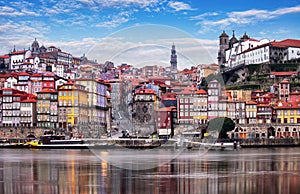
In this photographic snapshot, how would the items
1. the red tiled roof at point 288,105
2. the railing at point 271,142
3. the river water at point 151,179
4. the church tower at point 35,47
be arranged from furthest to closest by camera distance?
1. the church tower at point 35,47
2. the red tiled roof at point 288,105
3. the railing at point 271,142
4. the river water at point 151,179

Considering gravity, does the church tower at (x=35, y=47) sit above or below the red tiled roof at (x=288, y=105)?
above

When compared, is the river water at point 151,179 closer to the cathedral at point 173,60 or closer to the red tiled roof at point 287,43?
the cathedral at point 173,60

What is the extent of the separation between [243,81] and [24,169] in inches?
1786

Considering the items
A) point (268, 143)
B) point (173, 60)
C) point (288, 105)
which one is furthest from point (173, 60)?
point (288, 105)

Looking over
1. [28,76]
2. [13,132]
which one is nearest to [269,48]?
[28,76]

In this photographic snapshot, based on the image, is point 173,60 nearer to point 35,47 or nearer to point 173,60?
point 173,60

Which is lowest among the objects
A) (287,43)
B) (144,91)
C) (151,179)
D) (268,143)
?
(268,143)

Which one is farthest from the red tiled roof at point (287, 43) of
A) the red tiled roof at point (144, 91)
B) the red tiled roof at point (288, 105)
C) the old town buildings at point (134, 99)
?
the red tiled roof at point (144, 91)

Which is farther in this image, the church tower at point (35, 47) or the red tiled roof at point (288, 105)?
the church tower at point (35, 47)

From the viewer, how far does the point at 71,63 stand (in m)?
83.1

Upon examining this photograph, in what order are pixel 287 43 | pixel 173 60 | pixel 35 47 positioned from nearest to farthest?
pixel 173 60 < pixel 287 43 < pixel 35 47

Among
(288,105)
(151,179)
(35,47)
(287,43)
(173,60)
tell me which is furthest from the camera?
(35,47)

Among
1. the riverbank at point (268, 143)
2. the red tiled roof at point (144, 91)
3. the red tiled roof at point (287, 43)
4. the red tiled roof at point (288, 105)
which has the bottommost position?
the riverbank at point (268, 143)

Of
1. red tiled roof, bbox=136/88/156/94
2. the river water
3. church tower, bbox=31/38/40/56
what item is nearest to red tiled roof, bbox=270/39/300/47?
church tower, bbox=31/38/40/56
